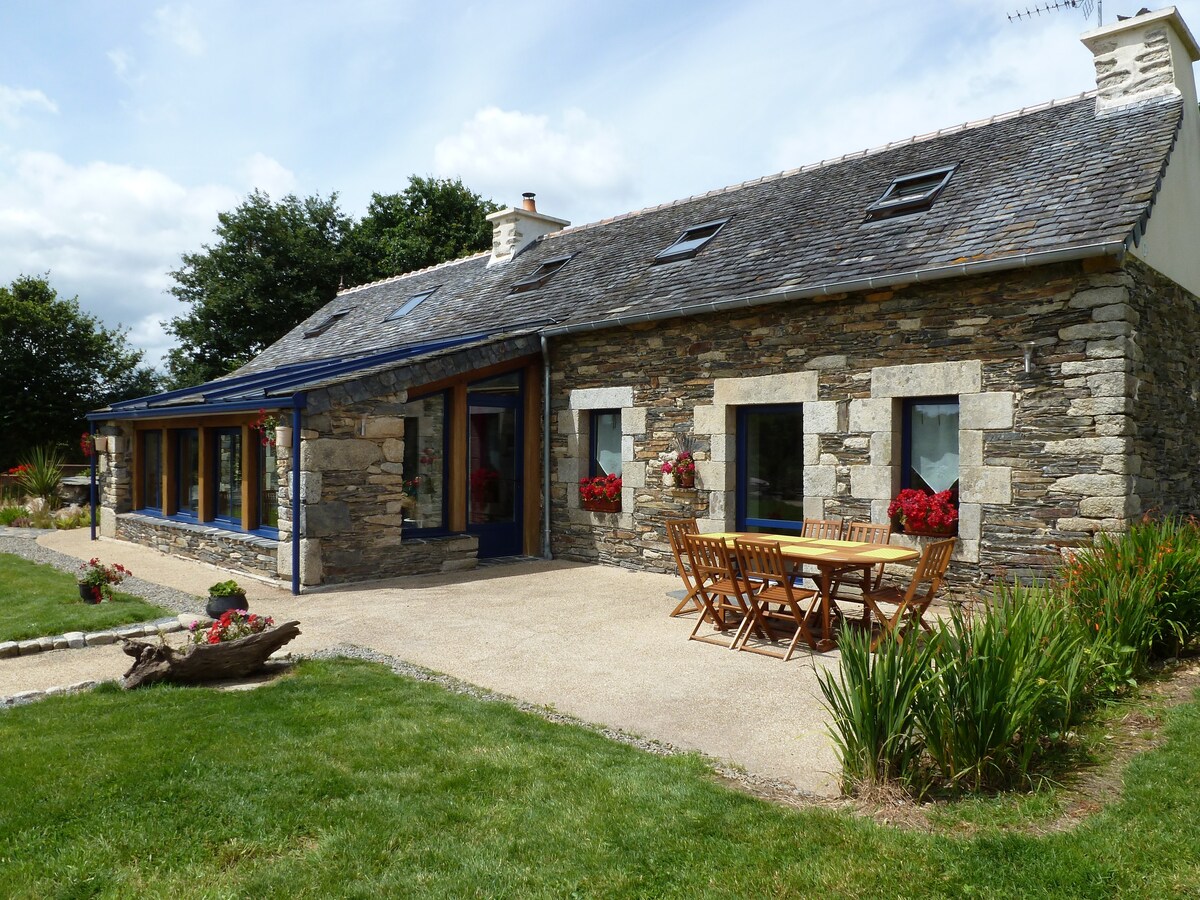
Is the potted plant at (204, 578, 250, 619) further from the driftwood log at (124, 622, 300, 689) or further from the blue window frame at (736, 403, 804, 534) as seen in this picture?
the blue window frame at (736, 403, 804, 534)

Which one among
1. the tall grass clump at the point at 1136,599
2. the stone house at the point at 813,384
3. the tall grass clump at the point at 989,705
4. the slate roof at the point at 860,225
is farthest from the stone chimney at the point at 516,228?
the tall grass clump at the point at 989,705

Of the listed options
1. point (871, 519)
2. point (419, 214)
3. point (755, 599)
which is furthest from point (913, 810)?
point (419, 214)

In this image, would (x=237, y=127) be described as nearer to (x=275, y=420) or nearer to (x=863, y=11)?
(x=275, y=420)

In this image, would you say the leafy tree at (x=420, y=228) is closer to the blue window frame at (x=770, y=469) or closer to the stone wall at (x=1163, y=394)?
the blue window frame at (x=770, y=469)

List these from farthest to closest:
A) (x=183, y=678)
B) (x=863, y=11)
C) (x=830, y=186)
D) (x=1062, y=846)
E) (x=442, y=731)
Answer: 1. (x=830, y=186)
2. (x=863, y=11)
3. (x=183, y=678)
4. (x=442, y=731)
5. (x=1062, y=846)

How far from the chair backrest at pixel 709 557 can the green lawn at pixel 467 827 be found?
2.34 m

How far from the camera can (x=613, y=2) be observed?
8.72m

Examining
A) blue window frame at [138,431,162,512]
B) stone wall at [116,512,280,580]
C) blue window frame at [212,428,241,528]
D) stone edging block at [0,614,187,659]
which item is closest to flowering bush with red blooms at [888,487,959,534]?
stone edging block at [0,614,187,659]

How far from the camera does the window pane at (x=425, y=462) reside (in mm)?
9922

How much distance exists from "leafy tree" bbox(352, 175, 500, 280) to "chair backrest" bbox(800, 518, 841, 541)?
66.6ft

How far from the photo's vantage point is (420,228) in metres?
27.1

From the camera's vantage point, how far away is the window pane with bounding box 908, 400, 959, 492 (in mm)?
7793

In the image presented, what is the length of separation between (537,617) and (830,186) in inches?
280

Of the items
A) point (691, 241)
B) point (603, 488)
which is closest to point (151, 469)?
point (603, 488)
